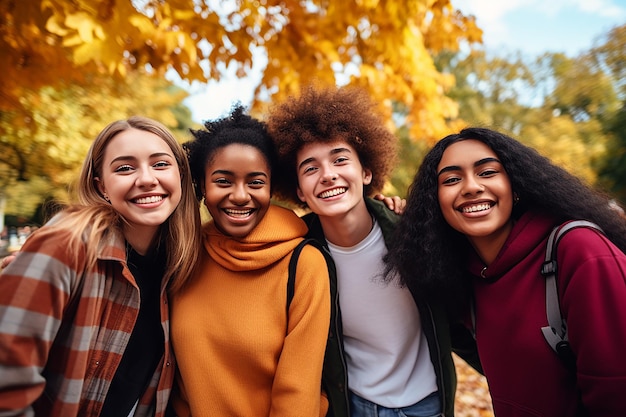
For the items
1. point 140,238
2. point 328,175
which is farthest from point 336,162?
point 140,238

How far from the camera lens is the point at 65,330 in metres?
1.62

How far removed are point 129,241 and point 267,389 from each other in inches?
40.2

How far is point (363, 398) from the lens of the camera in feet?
7.27

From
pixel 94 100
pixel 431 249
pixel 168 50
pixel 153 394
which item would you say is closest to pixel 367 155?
pixel 431 249

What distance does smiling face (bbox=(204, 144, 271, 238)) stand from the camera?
208 cm

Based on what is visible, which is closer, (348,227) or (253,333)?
(253,333)

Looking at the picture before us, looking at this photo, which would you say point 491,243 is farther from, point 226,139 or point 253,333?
point 226,139

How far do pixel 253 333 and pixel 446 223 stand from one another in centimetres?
116

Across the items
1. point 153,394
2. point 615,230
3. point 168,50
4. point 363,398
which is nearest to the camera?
point 615,230

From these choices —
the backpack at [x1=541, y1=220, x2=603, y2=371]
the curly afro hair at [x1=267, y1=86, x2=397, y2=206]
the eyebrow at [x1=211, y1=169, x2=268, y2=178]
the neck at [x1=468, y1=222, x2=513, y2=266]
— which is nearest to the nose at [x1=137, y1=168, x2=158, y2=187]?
the eyebrow at [x1=211, y1=169, x2=268, y2=178]

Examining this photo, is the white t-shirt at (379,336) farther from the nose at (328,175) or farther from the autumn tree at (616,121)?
the autumn tree at (616,121)

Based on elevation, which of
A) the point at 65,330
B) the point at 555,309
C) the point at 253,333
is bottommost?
the point at 253,333

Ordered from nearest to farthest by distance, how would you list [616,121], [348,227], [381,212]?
[348,227] → [381,212] → [616,121]

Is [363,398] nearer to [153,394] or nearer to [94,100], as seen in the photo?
[153,394]
